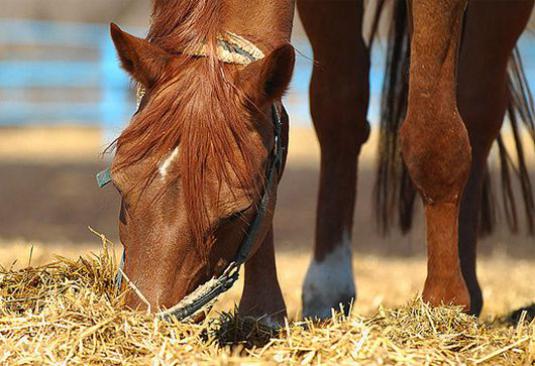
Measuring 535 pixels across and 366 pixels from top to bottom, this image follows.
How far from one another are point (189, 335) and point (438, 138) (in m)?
1.18

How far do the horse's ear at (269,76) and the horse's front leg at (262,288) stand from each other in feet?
2.88

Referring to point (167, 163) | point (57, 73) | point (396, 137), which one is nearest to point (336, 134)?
point (396, 137)

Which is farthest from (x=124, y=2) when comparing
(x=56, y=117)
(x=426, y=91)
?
(x=426, y=91)

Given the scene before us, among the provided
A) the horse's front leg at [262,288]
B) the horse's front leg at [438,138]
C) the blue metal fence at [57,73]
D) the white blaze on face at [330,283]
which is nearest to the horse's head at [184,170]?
the horse's front leg at [438,138]

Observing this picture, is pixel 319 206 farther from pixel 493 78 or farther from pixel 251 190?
A: pixel 251 190

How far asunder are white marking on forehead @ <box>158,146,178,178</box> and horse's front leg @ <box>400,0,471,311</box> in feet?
3.43

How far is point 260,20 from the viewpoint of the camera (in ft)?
9.63

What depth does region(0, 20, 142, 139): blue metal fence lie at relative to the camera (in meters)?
16.5

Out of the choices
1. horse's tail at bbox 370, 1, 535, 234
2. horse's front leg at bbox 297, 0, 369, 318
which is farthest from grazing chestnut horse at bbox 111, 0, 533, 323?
horse's tail at bbox 370, 1, 535, 234

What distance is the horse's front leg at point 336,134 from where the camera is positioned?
169 inches

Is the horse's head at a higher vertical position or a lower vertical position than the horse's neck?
lower

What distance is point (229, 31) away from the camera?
2.84m

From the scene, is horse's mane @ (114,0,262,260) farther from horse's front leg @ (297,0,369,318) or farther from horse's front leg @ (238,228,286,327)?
horse's front leg @ (297,0,369,318)

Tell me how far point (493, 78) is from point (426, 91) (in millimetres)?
1000
